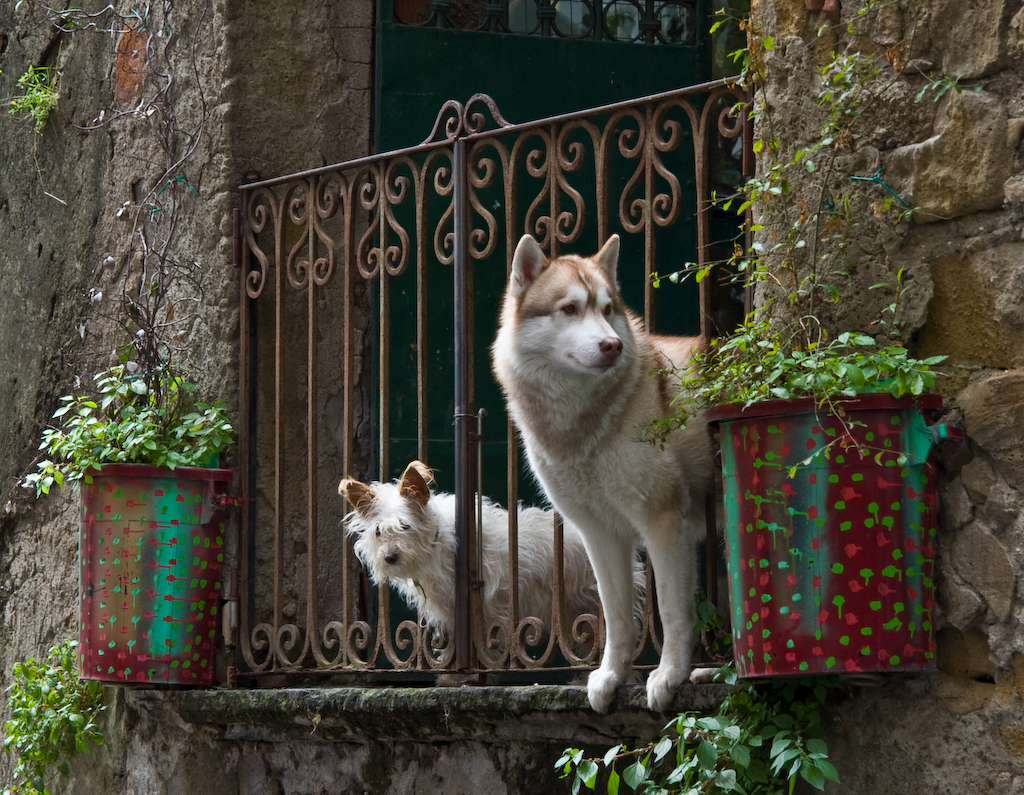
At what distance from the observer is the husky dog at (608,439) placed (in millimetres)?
3658

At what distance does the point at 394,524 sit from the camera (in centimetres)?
514

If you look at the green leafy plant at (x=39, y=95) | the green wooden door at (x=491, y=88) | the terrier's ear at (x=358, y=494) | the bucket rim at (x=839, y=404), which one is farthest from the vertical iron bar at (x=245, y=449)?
the bucket rim at (x=839, y=404)

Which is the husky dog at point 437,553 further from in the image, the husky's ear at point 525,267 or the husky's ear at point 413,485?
the husky's ear at point 525,267

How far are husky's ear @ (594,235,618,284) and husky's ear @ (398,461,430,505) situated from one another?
1402 millimetres

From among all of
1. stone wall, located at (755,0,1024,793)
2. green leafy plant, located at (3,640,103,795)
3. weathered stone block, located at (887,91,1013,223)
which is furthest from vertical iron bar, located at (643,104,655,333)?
green leafy plant, located at (3,640,103,795)

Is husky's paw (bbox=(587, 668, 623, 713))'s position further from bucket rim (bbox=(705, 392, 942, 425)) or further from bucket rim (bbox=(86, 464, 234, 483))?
bucket rim (bbox=(86, 464, 234, 483))

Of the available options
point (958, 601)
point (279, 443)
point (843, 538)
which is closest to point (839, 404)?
point (843, 538)

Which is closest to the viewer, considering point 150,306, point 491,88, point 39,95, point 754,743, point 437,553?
point 754,743

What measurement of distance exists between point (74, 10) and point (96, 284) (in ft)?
4.38

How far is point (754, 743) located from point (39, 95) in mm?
4877

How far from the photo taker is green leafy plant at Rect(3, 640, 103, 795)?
5.48 meters

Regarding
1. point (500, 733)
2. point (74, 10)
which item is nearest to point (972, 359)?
point (500, 733)

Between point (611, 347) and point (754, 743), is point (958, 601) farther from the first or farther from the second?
point (611, 347)

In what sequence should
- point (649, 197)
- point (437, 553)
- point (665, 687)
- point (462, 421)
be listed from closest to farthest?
point (665, 687)
point (649, 197)
point (462, 421)
point (437, 553)
